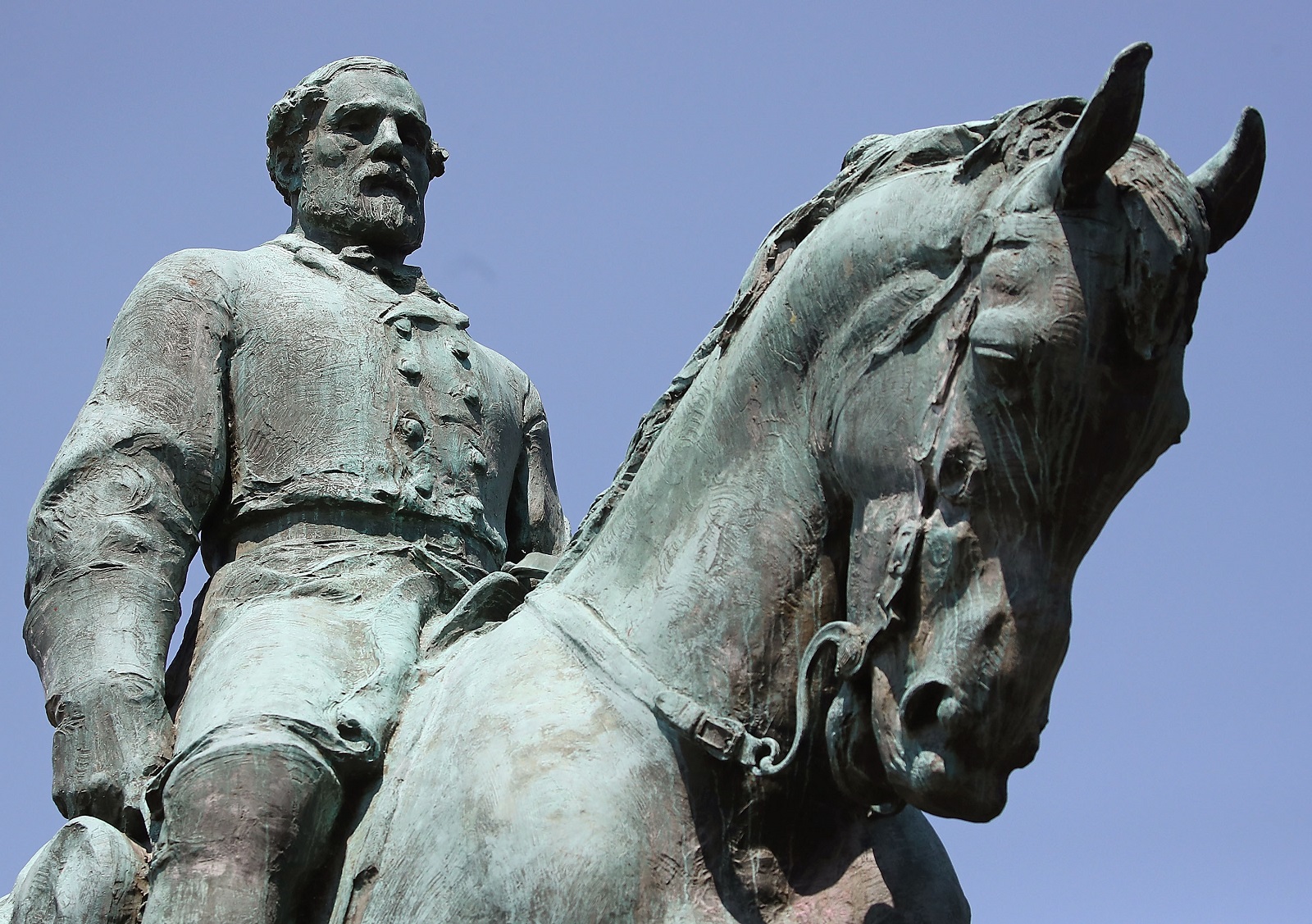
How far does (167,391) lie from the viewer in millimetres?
5906

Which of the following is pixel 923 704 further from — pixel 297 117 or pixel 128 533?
pixel 297 117

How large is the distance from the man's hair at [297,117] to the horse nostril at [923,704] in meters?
3.50

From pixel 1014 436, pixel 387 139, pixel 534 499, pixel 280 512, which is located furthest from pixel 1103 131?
pixel 387 139

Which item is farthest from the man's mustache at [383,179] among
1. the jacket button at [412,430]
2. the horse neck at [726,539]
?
the horse neck at [726,539]

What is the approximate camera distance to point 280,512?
5852mm

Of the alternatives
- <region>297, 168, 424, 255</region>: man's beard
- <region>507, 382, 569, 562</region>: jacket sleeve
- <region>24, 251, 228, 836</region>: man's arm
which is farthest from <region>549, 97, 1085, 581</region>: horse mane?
<region>297, 168, 424, 255</region>: man's beard

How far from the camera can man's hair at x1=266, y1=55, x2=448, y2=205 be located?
267 inches

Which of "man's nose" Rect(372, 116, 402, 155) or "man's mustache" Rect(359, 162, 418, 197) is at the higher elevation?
"man's nose" Rect(372, 116, 402, 155)

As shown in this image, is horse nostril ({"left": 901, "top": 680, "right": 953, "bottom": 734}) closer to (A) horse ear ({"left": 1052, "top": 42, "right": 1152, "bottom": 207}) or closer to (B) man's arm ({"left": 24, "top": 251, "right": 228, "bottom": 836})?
(A) horse ear ({"left": 1052, "top": 42, "right": 1152, "bottom": 207})

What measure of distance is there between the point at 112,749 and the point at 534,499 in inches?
74.9

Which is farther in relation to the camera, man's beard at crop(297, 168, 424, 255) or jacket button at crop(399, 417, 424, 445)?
man's beard at crop(297, 168, 424, 255)

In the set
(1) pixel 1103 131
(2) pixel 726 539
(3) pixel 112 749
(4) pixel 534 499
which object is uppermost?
(1) pixel 1103 131

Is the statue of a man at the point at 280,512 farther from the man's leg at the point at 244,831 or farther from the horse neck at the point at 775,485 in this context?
the horse neck at the point at 775,485

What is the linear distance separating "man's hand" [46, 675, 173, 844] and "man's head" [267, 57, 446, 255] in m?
1.89
